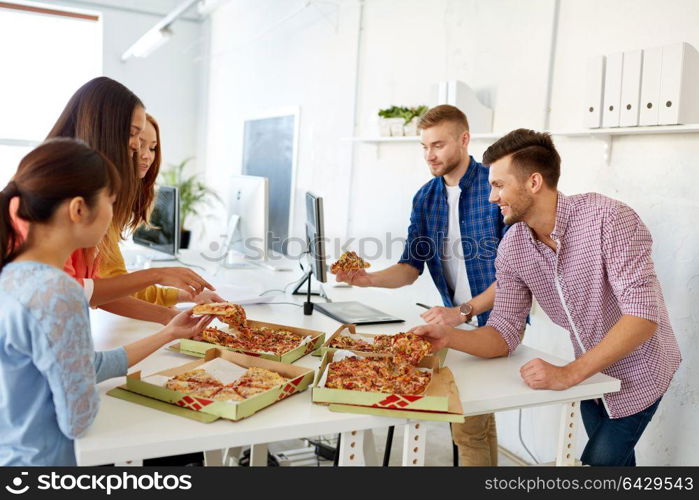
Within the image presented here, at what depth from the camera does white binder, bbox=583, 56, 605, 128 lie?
2482mm

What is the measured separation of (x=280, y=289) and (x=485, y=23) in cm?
173

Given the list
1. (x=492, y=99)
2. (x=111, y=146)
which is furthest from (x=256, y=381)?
(x=492, y=99)

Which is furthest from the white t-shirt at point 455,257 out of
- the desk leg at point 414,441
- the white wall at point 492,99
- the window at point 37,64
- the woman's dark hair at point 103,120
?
the window at point 37,64

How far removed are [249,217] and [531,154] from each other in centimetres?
221

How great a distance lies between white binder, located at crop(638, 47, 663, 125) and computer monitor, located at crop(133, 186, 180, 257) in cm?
266

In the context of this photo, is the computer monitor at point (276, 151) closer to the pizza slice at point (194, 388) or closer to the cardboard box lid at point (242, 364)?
the cardboard box lid at point (242, 364)

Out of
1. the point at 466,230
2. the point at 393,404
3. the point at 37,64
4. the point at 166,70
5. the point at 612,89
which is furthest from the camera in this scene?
the point at 166,70

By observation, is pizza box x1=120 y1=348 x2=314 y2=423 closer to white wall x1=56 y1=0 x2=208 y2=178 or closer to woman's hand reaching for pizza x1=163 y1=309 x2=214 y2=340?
woman's hand reaching for pizza x1=163 y1=309 x2=214 y2=340

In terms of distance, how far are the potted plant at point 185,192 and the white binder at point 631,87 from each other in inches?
176

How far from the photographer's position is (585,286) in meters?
1.92

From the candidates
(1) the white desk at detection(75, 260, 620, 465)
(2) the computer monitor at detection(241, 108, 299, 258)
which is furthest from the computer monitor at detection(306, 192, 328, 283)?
(2) the computer monitor at detection(241, 108, 299, 258)

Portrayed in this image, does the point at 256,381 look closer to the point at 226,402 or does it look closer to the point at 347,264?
the point at 226,402

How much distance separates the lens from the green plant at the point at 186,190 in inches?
261
